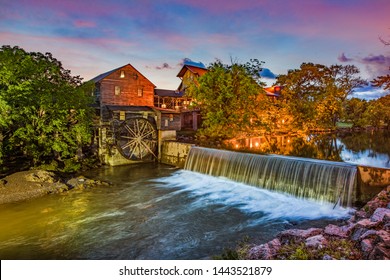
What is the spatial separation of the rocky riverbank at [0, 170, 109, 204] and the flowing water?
1.86ft

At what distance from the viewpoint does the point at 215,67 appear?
22625 millimetres

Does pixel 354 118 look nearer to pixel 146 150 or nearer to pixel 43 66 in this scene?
pixel 146 150

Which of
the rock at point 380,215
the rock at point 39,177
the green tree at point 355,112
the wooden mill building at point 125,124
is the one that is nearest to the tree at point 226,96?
the wooden mill building at point 125,124

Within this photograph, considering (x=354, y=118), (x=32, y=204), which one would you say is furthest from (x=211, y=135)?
(x=354, y=118)

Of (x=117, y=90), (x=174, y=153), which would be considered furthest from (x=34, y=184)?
(x=117, y=90)

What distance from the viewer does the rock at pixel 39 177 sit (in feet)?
37.6

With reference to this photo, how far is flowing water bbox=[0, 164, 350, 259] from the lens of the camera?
6.67m

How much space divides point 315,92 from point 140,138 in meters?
30.6

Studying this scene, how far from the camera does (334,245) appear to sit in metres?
4.70

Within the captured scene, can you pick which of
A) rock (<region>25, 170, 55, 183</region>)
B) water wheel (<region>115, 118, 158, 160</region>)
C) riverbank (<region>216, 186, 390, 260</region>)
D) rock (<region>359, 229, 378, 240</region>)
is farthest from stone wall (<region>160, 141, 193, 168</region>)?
rock (<region>359, 229, 378, 240</region>)

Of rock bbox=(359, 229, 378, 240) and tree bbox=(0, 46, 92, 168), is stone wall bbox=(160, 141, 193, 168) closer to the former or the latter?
tree bbox=(0, 46, 92, 168)

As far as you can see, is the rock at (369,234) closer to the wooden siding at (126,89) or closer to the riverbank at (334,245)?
the riverbank at (334,245)

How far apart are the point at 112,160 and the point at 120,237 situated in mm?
10373

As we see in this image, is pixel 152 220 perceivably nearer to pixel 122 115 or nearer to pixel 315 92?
pixel 122 115
